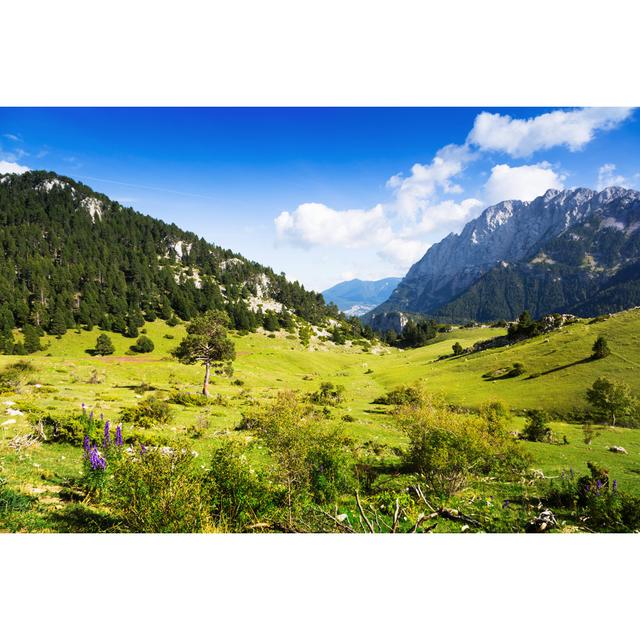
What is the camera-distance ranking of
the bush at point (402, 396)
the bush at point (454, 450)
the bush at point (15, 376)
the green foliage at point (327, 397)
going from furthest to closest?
the green foliage at point (327, 397) → the bush at point (402, 396) → the bush at point (15, 376) → the bush at point (454, 450)

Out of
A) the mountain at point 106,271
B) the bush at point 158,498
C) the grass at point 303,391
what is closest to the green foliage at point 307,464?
the bush at point 158,498

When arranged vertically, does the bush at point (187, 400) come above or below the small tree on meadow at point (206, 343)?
below

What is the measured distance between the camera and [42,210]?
158 m

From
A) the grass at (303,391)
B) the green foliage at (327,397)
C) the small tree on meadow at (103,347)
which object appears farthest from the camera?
the small tree on meadow at (103,347)

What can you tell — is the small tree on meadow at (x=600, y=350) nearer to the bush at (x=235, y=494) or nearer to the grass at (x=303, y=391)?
the grass at (x=303, y=391)

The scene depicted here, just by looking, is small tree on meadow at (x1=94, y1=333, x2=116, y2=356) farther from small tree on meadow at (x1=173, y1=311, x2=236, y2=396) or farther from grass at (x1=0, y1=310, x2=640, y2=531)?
small tree on meadow at (x1=173, y1=311, x2=236, y2=396)

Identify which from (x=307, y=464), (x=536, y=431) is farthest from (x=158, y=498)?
(x=536, y=431)

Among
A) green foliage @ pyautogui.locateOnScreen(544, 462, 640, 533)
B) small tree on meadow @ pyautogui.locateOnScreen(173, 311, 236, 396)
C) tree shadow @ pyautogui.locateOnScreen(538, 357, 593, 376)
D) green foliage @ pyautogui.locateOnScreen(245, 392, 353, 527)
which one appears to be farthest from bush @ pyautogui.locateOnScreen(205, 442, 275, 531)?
tree shadow @ pyautogui.locateOnScreen(538, 357, 593, 376)

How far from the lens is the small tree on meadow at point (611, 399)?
2964 cm

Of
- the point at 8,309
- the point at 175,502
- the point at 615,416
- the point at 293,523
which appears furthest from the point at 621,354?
the point at 8,309

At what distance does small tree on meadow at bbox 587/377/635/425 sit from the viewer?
97.2 ft

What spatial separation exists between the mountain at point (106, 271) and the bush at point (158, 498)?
96.5 m

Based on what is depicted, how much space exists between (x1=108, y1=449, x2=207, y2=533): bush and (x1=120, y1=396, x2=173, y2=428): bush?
15069 mm

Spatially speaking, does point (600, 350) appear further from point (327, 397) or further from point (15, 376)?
point (15, 376)
